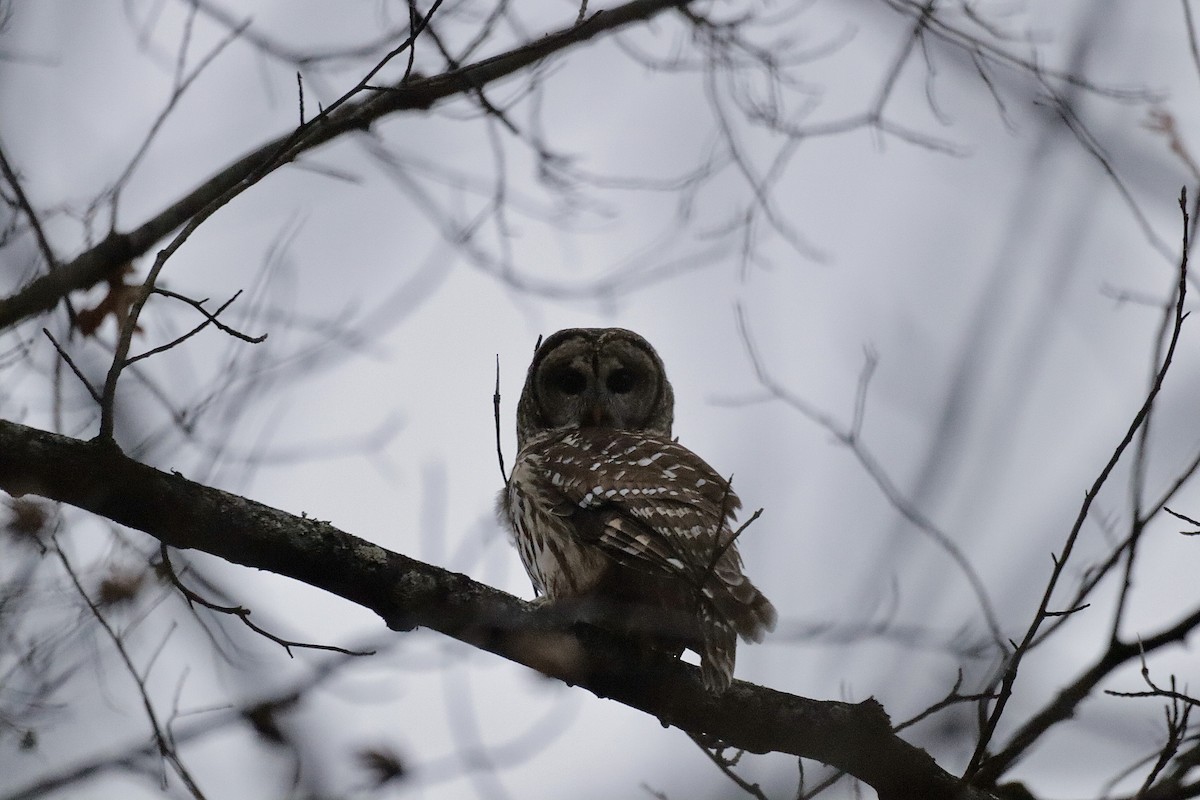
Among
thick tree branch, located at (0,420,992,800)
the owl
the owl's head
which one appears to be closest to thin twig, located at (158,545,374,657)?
thick tree branch, located at (0,420,992,800)

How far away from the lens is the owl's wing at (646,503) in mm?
4039

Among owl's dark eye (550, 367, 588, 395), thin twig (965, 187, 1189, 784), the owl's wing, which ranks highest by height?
owl's dark eye (550, 367, 588, 395)

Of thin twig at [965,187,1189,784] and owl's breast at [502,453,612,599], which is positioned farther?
owl's breast at [502,453,612,599]

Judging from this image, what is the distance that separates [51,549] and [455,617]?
1229 millimetres

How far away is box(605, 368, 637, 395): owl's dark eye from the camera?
6.43 meters

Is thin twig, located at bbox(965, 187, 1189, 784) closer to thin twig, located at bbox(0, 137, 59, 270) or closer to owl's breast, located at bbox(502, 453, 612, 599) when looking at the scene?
owl's breast, located at bbox(502, 453, 612, 599)

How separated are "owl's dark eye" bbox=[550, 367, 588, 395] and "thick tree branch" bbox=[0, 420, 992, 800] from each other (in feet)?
8.80

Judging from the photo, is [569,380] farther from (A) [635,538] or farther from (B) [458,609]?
(B) [458,609]

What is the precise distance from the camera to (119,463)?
10.8 feet

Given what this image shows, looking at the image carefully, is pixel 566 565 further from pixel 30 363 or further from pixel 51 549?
pixel 30 363

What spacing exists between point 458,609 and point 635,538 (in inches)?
29.9

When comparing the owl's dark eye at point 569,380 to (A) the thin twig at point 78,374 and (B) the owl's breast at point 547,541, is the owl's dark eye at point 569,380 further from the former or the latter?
(A) the thin twig at point 78,374

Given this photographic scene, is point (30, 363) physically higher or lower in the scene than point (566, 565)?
higher

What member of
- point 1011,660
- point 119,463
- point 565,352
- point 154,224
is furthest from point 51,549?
point 565,352
